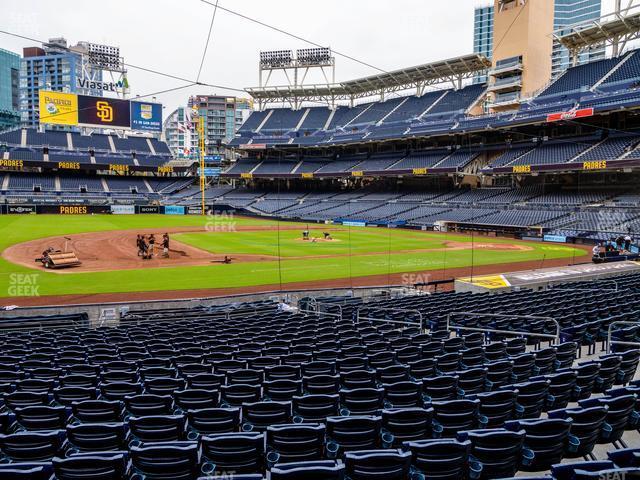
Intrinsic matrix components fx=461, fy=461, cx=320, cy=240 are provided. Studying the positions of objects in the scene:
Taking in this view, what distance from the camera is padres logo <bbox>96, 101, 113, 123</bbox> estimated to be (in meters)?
79.7

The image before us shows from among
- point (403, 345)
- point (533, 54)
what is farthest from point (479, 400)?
point (533, 54)

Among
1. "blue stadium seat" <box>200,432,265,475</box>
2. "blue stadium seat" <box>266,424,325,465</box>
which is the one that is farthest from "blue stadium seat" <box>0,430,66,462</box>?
"blue stadium seat" <box>266,424,325,465</box>

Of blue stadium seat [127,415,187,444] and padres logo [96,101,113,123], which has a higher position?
padres logo [96,101,113,123]

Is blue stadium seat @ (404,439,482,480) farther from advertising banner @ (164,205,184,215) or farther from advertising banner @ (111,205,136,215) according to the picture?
advertising banner @ (111,205,136,215)

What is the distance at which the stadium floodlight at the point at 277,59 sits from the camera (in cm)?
9112

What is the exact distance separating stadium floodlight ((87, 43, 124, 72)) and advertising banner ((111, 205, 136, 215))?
31.5 metres

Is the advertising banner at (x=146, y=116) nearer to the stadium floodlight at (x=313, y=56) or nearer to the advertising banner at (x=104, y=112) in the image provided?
the advertising banner at (x=104, y=112)

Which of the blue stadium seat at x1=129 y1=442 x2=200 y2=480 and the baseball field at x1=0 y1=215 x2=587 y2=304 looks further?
the baseball field at x1=0 y1=215 x2=587 y2=304

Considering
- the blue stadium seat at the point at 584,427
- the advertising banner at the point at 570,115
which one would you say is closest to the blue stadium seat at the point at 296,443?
the blue stadium seat at the point at 584,427

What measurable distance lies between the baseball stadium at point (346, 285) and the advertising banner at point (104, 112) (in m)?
0.33

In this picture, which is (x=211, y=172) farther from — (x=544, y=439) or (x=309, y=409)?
(x=544, y=439)

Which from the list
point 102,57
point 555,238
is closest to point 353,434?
point 555,238

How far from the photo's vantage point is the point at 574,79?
5928 centimetres

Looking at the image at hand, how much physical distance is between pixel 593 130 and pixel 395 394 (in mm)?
60094
